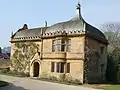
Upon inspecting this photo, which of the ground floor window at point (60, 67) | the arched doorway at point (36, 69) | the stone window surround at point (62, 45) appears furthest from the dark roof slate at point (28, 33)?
the ground floor window at point (60, 67)

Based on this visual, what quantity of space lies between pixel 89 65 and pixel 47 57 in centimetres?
643

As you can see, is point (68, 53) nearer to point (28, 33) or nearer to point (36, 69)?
point (36, 69)

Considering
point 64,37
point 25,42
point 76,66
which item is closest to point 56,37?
point 64,37

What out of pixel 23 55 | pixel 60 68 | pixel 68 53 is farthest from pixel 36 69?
pixel 68 53

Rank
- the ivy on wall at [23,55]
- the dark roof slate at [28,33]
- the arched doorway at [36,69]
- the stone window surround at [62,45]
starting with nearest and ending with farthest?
the stone window surround at [62,45], the arched doorway at [36,69], the ivy on wall at [23,55], the dark roof slate at [28,33]

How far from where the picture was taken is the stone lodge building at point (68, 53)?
90.6 feet

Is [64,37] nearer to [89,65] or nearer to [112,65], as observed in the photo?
[89,65]

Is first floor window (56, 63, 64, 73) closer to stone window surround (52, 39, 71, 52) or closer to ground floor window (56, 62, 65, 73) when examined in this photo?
ground floor window (56, 62, 65, 73)

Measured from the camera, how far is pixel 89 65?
2809 cm

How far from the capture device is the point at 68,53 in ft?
94.2

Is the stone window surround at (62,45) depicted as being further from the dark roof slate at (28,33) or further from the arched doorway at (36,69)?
the dark roof slate at (28,33)

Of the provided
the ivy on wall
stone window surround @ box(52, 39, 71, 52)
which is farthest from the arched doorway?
stone window surround @ box(52, 39, 71, 52)

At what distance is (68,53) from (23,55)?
10071mm

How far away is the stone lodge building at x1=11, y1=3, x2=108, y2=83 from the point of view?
27.6 metres
